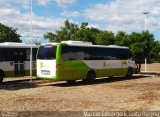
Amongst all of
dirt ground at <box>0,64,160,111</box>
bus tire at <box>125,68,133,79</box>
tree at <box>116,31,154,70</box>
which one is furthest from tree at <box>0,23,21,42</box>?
dirt ground at <box>0,64,160,111</box>

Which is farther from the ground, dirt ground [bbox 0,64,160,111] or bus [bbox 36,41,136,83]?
bus [bbox 36,41,136,83]

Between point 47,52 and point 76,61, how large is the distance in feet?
6.45

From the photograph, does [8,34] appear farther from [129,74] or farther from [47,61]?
[47,61]

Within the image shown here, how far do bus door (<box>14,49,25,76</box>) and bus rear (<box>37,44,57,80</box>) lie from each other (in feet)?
12.1

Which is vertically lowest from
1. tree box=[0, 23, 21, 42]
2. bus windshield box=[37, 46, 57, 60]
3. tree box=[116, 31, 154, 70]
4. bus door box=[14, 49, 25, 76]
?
bus door box=[14, 49, 25, 76]

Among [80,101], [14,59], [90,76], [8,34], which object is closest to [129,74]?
[90,76]

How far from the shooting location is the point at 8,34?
288 ft

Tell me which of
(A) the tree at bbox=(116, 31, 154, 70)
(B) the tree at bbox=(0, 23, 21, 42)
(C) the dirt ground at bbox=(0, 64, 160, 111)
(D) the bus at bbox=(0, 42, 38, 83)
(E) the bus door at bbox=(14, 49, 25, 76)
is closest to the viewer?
(C) the dirt ground at bbox=(0, 64, 160, 111)

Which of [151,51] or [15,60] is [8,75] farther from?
[151,51]

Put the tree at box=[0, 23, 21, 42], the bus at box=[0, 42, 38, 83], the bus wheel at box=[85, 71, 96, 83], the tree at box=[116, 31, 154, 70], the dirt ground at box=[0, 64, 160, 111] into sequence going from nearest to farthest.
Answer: the dirt ground at box=[0, 64, 160, 111] → the bus wheel at box=[85, 71, 96, 83] → the bus at box=[0, 42, 38, 83] → the tree at box=[116, 31, 154, 70] → the tree at box=[0, 23, 21, 42]

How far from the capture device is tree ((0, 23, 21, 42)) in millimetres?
86375

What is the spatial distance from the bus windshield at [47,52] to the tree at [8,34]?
202 ft

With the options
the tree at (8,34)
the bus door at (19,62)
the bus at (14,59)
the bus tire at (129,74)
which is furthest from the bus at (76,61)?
the tree at (8,34)

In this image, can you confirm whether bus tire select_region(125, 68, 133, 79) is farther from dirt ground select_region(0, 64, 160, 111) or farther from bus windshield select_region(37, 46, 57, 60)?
dirt ground select_region(0, 64, 160, 111)
